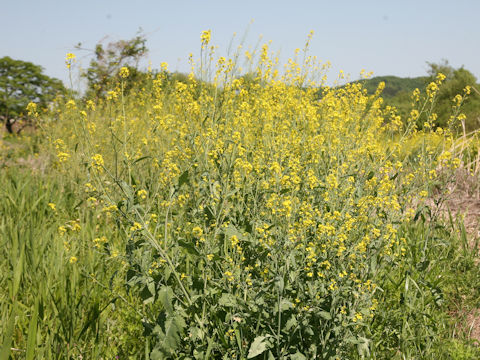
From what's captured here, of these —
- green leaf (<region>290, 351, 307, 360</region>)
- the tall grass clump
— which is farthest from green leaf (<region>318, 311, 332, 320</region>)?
green leaf (<region>290, 351, 307, 360</region>)

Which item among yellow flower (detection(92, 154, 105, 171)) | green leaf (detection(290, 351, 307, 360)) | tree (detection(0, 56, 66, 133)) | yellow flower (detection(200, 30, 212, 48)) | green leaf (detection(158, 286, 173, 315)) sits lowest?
green leaf (detection(290, 351, 307, 360))

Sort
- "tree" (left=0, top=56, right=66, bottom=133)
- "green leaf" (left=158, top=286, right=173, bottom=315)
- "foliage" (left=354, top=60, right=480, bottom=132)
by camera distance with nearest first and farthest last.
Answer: "green leaf" (left=158, top=286, right=173, bottom=315), "foliage" (left=354, top=60, right=480, bottom=132), "tree" (left=0, top=56, right=66, bottom=133)

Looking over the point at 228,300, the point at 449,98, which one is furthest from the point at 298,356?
the point at 449,98

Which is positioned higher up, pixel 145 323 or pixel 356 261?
pixel 356 261

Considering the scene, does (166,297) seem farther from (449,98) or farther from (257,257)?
(449,98)

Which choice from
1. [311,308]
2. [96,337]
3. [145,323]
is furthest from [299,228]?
[96,337]

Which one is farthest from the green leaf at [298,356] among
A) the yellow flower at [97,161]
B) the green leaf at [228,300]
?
the yellow flower at [97,161]

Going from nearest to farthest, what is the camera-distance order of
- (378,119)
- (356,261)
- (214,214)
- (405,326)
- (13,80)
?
(214,214)
(356,261)
(405,326)
(378,119)
(13,80)

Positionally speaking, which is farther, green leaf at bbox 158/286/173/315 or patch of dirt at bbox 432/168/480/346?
patch of dirt at bbox 432/168/480/346

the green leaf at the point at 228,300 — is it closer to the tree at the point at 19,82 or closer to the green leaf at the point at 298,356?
the green leaf at the point at 298,356

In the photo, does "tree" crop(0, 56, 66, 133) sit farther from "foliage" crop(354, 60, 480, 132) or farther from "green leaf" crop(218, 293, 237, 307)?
"green leaf" crop(218, 293, 237, 307)

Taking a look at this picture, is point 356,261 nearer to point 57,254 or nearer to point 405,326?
point 405,326

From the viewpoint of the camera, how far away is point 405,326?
7.88 ft

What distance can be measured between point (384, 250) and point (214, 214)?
984mm
